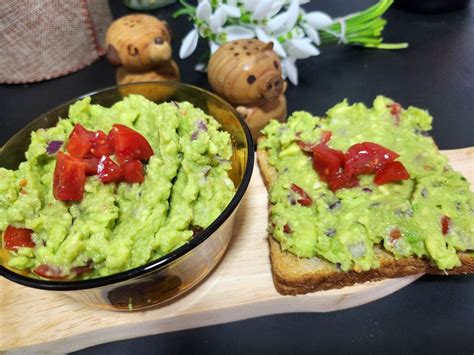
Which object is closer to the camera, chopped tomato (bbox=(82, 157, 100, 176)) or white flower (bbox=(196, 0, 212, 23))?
chopped tomato (bbox=(82, 157, 100, 176))

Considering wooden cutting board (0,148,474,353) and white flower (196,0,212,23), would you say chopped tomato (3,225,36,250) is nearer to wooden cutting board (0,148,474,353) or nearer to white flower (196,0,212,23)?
wooden cutting board (0,148,474,353)

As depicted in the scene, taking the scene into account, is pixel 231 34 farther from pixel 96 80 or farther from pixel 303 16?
pixel 96 80

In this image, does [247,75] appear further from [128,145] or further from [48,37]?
[48,37]

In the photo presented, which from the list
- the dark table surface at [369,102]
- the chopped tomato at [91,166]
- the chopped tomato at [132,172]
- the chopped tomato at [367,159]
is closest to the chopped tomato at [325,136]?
the chopped tomato at [367,159]

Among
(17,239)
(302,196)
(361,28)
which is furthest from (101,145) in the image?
(361,28)

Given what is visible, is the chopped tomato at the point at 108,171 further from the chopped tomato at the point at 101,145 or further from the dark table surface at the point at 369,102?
the dark table surface at the point at 369,102

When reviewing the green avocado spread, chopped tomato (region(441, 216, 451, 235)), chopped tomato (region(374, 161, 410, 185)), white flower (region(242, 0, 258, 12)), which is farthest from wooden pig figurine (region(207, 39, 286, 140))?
chopped tomato (region(441, 216, 451, 235))
